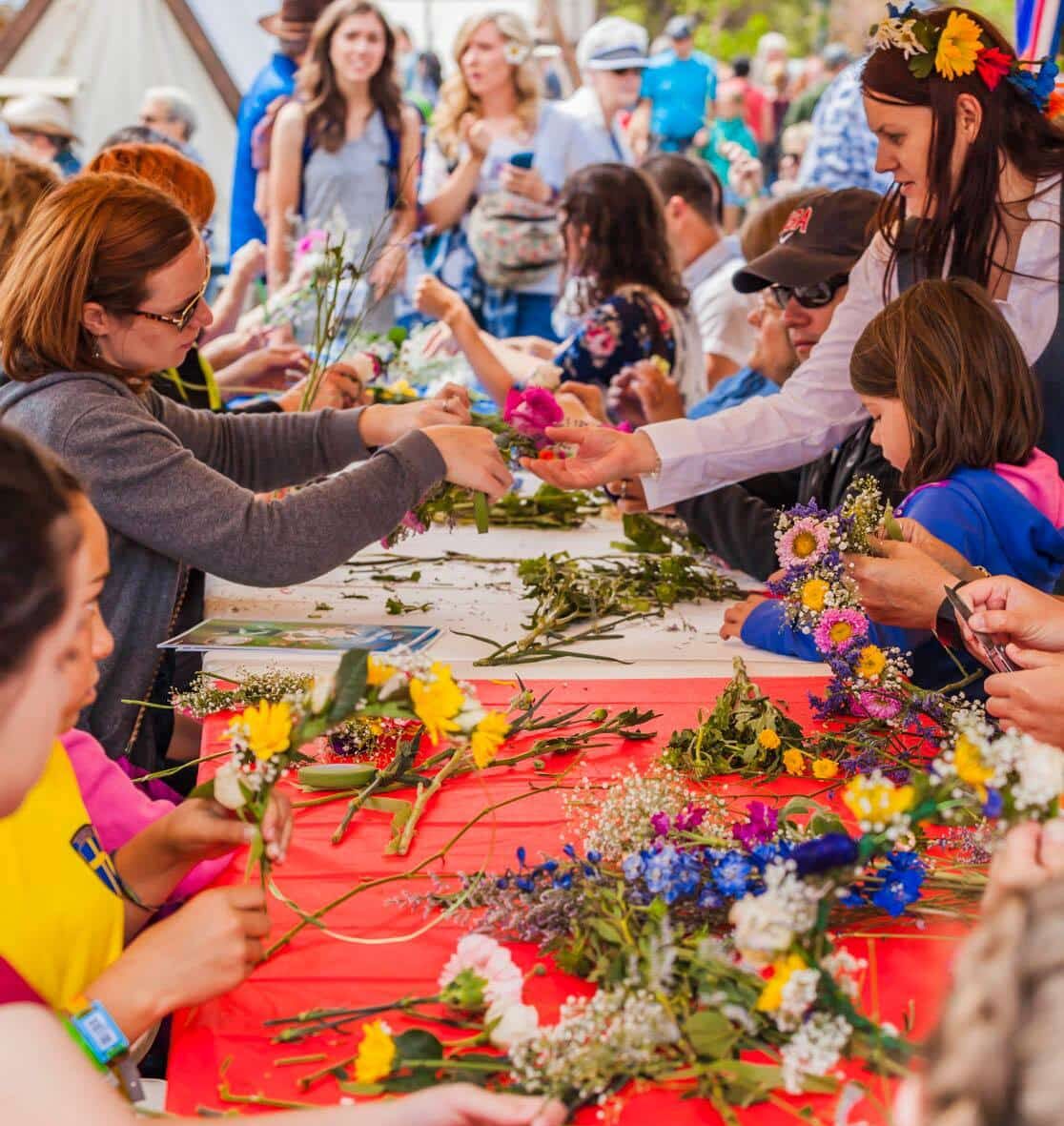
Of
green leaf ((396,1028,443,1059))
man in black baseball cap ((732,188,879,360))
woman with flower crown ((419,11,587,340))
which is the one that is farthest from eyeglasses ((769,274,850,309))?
woman with flower crown ((419,11,587,340))

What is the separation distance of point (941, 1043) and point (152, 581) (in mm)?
1977

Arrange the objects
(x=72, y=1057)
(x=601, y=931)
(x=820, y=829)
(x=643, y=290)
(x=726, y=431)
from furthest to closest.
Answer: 1. (x=643, y=290)
2. (x=726, y=431)
3. (x=820, y=829)
4. (x=601, y=931)
5. (x=72, y=1057)

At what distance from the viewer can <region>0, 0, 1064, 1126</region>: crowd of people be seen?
108 cm

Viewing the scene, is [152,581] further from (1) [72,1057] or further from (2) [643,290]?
(2) [643,290]

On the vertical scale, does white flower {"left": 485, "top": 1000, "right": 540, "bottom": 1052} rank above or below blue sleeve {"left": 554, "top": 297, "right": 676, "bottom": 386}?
above

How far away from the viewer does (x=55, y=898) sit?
1.36 metres

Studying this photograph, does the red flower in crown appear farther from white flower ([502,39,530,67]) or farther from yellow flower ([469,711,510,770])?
white flower ([502,39,530,67])

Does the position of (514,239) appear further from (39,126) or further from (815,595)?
(815,595)

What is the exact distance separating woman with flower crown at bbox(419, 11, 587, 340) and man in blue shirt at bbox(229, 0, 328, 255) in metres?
0.79

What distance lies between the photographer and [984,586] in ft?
6.13

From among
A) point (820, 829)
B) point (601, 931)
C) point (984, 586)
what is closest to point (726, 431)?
point (984, 586)

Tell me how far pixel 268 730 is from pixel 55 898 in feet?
1.01

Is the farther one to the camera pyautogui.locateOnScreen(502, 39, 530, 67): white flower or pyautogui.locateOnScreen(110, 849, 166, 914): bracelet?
pyautogui.locateOnScreen(502, 39, 530, 67): white flower

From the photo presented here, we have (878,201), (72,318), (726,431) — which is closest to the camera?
(72,318)
